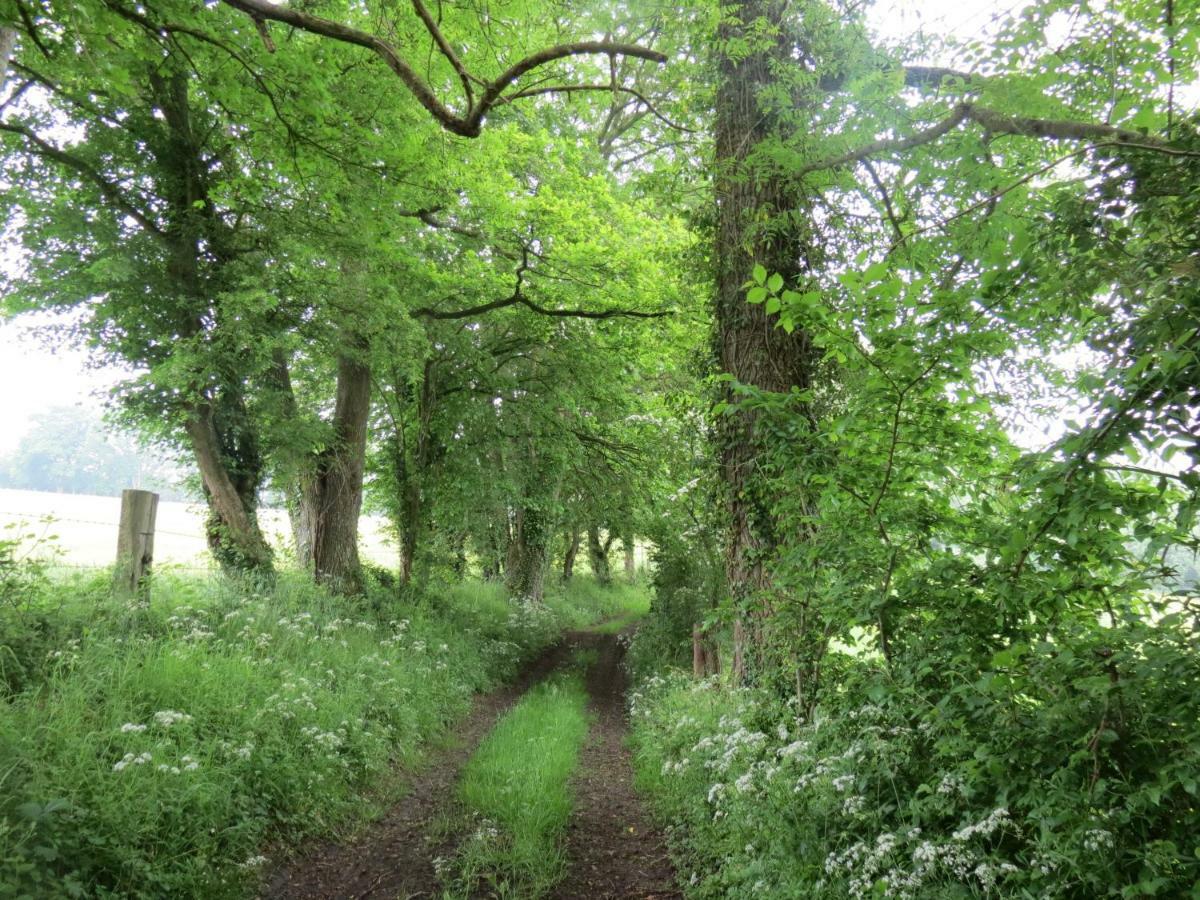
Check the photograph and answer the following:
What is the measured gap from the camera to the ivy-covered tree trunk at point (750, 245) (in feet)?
19.5

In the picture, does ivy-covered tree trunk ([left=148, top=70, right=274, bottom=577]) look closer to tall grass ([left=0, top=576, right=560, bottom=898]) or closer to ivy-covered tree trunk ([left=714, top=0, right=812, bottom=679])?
tall grass ([left=0, top=576, right=560, bottom=898])

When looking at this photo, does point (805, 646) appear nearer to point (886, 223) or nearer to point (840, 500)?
point (840, 500)

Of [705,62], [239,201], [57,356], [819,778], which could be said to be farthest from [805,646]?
[57,356]

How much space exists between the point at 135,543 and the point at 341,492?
14.6 ft

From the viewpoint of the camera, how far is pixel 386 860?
207 inches

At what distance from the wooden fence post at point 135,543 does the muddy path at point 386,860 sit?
145 inches

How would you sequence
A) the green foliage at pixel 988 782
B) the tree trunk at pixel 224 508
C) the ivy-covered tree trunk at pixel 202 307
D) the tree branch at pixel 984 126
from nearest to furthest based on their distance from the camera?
1. the green foliage at pixel 988 782
2. the tree branch at pixel 984 126
3. the ivy-covered tree trunk at pixel 202 307
4. the tree trunk at pixel 224 508

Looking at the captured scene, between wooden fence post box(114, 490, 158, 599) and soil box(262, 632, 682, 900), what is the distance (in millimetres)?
3685

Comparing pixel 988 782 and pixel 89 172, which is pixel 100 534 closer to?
pixel 89 172

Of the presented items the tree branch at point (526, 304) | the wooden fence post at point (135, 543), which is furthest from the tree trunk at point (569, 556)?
the wooden fence post at point (135, 543)

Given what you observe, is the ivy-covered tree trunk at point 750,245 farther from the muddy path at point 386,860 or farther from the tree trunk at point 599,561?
the tree trunk at point 599,561

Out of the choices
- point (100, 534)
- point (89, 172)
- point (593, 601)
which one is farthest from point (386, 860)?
point (100, 534)

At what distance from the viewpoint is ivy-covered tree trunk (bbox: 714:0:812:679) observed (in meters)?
5.94

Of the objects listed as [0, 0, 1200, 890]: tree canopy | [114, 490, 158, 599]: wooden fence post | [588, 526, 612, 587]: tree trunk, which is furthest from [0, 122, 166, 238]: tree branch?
[588, 526, 612, 587]: tree trunk
